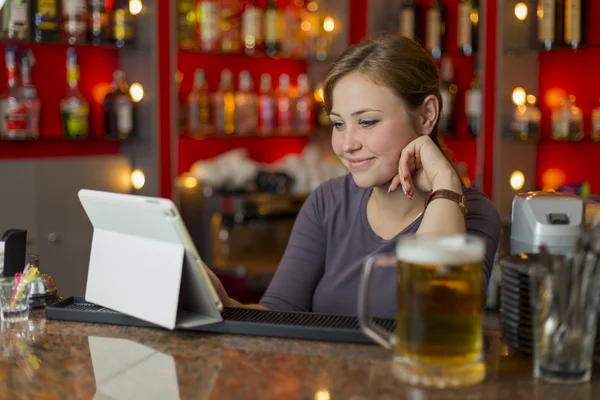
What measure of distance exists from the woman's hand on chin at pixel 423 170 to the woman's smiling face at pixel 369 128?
56 mm

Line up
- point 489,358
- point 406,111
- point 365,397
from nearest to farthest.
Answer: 1. point 365,397
2. point 489,358
3. point 406,111

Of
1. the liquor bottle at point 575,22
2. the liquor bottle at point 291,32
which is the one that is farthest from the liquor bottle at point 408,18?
the liquor bottle at point 575,22

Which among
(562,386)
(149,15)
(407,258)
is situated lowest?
(562,386)

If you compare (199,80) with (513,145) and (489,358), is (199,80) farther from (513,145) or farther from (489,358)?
(489,358)

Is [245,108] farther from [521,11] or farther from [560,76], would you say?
[560,76]

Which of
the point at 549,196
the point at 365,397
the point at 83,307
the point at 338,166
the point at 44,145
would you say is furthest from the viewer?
the point at 338,166

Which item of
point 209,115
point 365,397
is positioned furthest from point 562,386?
point 209,115

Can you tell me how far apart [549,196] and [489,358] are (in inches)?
13.7

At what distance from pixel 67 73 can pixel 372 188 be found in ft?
6.73

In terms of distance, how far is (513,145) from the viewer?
4.11 metres

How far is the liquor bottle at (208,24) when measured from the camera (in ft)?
12.8

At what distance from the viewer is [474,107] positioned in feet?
13.6

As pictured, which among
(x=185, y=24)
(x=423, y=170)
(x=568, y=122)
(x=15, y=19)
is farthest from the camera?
(x=568, y=122)

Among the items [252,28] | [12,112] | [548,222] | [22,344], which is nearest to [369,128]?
[548,222]
